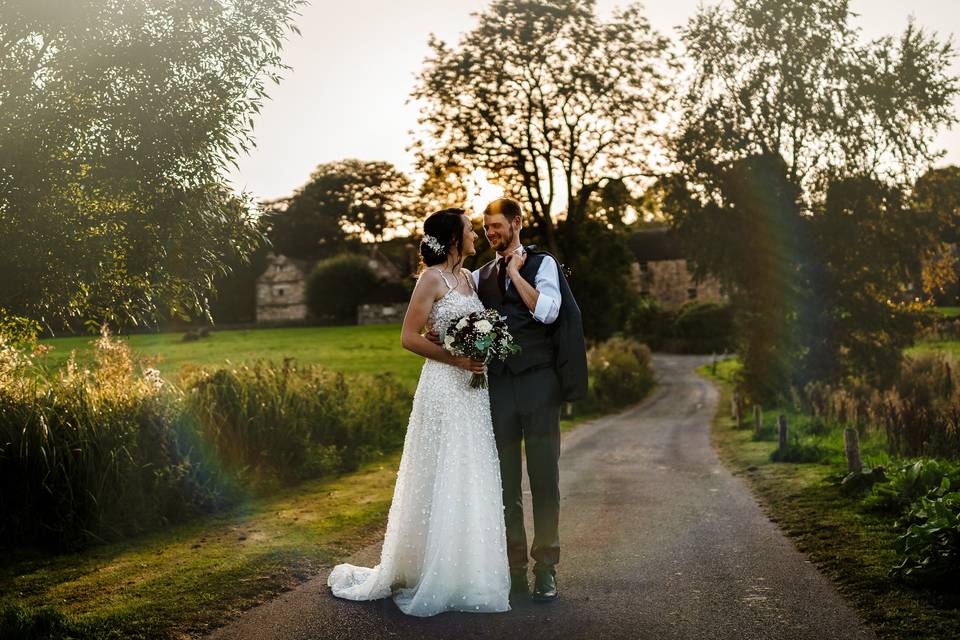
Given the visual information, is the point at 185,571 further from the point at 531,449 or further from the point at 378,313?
the point at 378,313

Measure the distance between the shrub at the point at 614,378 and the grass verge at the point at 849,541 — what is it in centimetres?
1702

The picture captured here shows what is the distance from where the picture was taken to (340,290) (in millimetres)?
66688

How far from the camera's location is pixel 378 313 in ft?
219

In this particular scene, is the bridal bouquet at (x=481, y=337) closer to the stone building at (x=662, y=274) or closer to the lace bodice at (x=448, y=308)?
the lace bodice at (x=448, y=308)

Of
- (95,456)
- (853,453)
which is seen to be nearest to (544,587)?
(95,456)

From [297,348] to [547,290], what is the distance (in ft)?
124

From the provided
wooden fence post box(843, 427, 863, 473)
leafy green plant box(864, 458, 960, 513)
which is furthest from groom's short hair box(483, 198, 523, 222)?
wooden fence post box(843, 427, 863, 473)

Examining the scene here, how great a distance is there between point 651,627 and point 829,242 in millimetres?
20410

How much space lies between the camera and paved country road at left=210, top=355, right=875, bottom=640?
5.28 m

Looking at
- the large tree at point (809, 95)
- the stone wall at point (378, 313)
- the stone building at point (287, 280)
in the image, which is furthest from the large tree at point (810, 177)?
the stone building at point (287, 280)

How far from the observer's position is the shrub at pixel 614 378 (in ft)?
107

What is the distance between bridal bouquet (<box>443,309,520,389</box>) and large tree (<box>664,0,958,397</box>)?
19576mm

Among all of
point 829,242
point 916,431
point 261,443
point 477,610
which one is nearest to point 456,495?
point 477,610

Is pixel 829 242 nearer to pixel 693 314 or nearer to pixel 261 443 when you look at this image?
pixel 261 443
